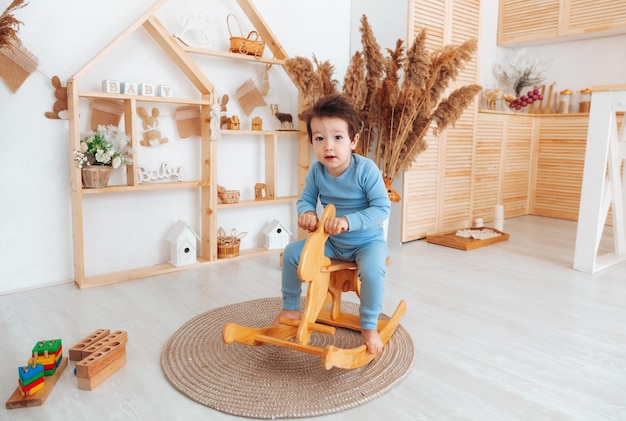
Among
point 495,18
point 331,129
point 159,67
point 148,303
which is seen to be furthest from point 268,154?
point 495,18

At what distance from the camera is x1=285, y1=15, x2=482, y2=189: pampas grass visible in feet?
8.78

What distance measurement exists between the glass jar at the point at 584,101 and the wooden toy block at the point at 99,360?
4.17m

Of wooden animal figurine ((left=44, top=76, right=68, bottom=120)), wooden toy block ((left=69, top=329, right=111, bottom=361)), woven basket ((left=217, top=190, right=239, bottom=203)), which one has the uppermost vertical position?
wooden animal figurine ((left=44, top=76, right=68, bottom=120))

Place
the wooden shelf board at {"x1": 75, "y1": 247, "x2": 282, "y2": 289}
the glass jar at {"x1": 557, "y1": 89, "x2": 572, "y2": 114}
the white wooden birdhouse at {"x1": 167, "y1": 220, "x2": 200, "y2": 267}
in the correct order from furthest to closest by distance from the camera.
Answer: the glass jar at {"x1": 557, "y1": 89, "x2": 572, "y2": 114}, the white wooden birdhouse at {"x1": 167, "y1": 220, "x2": 200, "y2": 267}, the wooden shelf board at {"x1": 75, "y1": 247, "x2": 282, "y2": 289}

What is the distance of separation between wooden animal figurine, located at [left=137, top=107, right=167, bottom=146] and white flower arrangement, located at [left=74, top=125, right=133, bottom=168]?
20 centimetres

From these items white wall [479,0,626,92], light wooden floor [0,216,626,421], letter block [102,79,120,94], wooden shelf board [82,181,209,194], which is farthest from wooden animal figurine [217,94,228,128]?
white wall [479,0,626,92]

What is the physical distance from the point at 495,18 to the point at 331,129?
361 centimetres

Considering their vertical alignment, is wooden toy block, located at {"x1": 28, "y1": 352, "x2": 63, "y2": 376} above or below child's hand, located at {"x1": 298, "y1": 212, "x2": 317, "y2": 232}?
below

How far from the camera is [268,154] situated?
3020 millimetres

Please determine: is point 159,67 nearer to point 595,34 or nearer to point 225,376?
point 225,376

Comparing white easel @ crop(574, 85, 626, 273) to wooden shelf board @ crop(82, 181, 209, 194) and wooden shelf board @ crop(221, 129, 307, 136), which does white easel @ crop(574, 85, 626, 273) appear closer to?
wooden shelf board @ crop(221, 129, 307, 136)

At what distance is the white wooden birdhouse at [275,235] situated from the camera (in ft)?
9.96

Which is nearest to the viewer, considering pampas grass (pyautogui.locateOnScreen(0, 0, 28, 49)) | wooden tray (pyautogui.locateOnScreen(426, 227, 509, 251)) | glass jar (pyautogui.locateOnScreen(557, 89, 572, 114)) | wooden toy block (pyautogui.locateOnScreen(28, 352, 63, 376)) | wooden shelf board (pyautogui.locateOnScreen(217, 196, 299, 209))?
wooden toy block (pyautogui.locateOnScreen(28, 352, 63, 376))

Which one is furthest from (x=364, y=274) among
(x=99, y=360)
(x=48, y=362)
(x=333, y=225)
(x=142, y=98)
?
(x=142, y=98)
